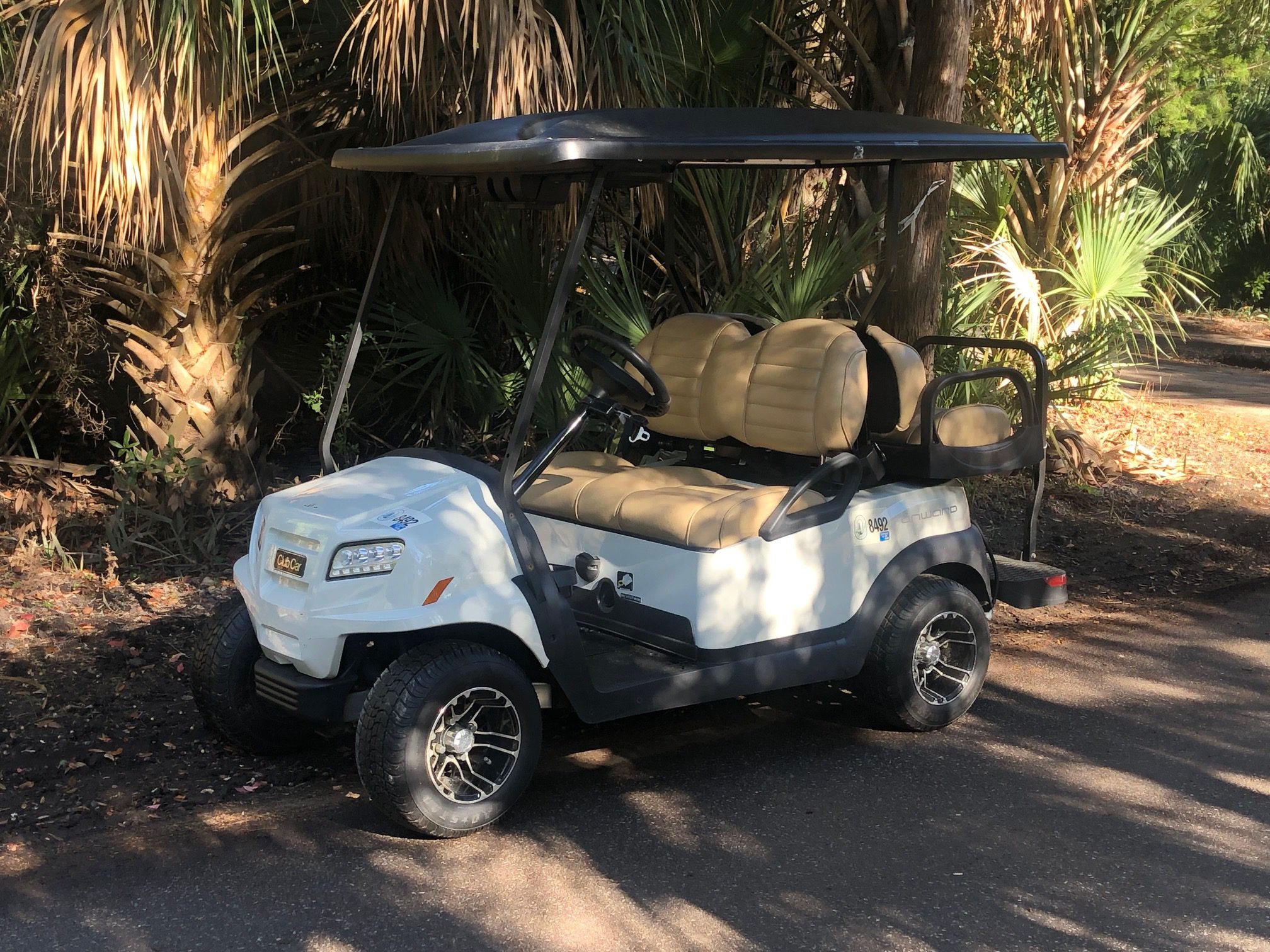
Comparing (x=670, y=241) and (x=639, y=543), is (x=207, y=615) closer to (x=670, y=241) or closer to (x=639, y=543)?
(x=639, y=543)

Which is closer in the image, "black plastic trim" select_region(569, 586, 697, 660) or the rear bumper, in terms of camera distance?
the rear bumper

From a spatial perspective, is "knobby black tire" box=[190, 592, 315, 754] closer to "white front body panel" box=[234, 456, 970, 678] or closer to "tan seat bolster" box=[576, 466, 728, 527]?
"white front body panel" box=[234, 456, 970, 678]

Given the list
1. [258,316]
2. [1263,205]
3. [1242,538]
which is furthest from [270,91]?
[1263,205]

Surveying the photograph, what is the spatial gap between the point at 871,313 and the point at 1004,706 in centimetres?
147

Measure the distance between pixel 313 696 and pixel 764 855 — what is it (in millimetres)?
1292

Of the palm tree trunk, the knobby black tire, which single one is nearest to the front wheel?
the knobby black tire

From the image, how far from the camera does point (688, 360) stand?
4.82 meters

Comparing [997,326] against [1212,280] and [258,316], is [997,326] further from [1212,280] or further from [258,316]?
[1212,280]

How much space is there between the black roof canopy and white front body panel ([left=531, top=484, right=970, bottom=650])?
1132 millimetres

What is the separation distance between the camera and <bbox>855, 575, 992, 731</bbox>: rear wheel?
4.17 metres

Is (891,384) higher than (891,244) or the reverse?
the reverse

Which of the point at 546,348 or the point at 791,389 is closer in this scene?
the point at 546,348

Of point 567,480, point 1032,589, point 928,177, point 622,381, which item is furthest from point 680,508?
point 928,177

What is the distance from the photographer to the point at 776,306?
5.95 m
